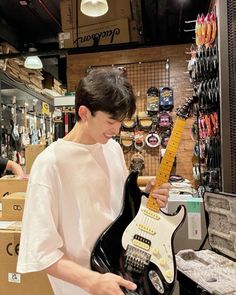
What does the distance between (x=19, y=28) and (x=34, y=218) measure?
566 cm

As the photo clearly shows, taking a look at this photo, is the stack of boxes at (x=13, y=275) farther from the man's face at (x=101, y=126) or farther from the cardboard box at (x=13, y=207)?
the man's face at (x=101, y=126)

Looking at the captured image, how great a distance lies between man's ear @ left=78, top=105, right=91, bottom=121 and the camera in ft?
3.87

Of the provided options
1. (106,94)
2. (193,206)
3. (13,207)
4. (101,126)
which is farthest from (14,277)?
(106,94)

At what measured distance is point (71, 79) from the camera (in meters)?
4.46

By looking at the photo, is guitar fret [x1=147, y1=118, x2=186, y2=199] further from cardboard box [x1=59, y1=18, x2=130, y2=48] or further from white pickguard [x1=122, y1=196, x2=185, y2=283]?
cardboard box [x1=59, y1=18, x2=130, y2=48]

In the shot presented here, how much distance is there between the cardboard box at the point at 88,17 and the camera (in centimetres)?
450

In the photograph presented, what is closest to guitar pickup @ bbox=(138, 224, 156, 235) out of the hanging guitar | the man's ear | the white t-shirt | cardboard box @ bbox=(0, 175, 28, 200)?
the hanging guitar

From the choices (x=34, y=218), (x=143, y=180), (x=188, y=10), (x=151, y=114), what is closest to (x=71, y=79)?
(x=151, y=114)

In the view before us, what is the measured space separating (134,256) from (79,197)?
342 millimetres

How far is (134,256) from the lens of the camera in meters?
1.31

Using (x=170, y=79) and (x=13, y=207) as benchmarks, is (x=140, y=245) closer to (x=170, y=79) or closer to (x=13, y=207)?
(x=13, y=207)

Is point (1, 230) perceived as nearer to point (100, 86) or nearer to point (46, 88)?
point (100, 86)

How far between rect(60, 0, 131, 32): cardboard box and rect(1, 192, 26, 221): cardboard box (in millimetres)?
3135

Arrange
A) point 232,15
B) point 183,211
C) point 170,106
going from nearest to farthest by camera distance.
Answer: point 183,211 < point 232,15 < point 170,106
